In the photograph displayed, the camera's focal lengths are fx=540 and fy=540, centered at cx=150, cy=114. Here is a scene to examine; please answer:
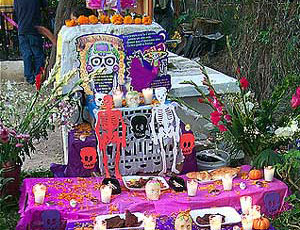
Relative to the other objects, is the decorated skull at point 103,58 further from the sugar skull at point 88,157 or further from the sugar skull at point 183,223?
the sugar skull at point 183,223

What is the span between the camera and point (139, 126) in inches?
164

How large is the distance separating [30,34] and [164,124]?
4644 millimetres

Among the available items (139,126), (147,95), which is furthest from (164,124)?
(147,95)

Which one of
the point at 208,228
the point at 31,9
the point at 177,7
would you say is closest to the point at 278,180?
the point at 208,228

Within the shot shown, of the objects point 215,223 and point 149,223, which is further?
point 215,223

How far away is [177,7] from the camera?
1072 cm

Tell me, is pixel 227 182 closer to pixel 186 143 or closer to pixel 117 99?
pixel 186 143

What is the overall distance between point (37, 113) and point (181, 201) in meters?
1.28

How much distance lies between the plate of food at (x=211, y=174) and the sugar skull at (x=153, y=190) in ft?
1.48

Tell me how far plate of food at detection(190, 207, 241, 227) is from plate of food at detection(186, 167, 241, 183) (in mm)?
456

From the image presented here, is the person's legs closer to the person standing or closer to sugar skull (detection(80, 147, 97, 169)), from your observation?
the person standing

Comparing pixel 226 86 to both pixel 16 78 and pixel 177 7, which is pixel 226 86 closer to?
pixel 16 78

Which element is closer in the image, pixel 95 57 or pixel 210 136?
pixel 95 57

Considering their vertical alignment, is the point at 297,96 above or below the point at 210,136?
above
